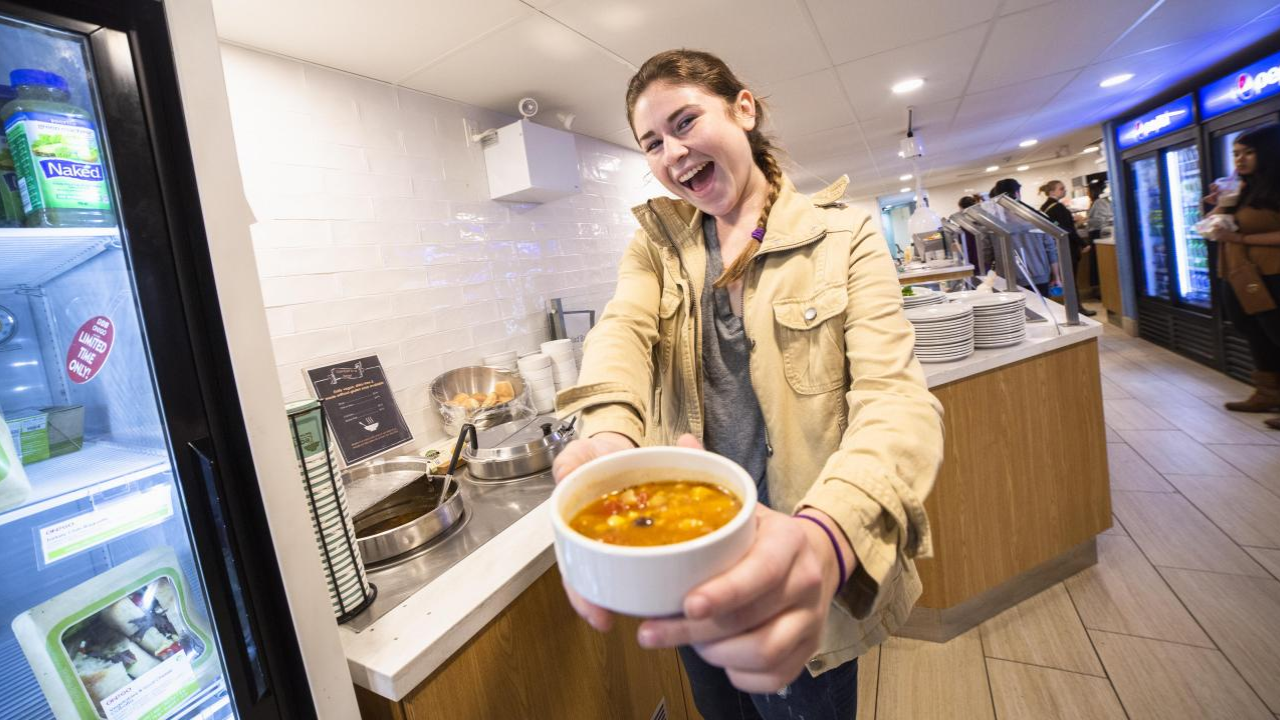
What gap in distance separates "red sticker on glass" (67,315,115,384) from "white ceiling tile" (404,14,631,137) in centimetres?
180

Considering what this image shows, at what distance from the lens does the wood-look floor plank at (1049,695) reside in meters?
1.73

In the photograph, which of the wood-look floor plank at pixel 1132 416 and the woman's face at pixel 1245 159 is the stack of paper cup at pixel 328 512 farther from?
the woman's face at pixel 1245 159

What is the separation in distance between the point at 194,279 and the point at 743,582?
0.80 m

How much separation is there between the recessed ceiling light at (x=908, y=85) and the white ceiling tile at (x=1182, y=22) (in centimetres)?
120

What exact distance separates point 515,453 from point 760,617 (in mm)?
1327

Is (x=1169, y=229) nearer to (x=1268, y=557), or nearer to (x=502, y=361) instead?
(x=1268, y=557)

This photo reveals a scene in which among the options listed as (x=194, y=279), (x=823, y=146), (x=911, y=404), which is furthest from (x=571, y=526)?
(x=823, y=146)

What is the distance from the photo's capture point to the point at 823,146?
228 inches

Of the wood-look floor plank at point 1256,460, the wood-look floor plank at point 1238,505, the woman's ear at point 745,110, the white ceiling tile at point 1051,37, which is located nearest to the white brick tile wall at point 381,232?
the woman's ear at point 745,110

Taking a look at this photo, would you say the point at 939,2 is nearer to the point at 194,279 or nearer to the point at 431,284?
the point at 431,284

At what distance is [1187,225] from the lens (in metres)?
5.28

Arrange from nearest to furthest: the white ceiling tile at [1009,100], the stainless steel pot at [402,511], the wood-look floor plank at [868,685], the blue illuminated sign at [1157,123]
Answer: the stainless steel pot at [402,511] → the wood-look floor plank at [868,685] → the white ceiling tile at [1009,100] → the blue illuminated sign at [1157,123]

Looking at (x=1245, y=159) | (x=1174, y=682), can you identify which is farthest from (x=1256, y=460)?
(x=1174, y=682)

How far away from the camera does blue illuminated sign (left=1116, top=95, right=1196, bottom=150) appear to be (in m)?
4.94
